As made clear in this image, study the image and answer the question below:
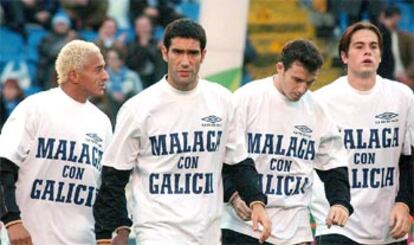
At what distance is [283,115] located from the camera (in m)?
9.62

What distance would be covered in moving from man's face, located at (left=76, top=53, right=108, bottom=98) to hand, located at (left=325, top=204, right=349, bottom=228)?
5.83 feet

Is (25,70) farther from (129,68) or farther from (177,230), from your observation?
(177,230)

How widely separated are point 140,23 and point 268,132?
9512mm

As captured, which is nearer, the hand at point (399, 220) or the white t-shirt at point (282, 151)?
the white t-shirt at point (282, 151)

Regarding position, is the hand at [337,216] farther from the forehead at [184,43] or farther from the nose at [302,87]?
the forehead at [184,43]

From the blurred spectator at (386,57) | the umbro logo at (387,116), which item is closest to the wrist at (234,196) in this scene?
the umbro logo at (387,116)

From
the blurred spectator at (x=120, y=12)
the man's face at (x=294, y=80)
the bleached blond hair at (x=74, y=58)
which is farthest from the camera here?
the blurred spectator at (x=120, y=12)

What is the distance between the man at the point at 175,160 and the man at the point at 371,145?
119cm

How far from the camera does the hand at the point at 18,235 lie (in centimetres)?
910

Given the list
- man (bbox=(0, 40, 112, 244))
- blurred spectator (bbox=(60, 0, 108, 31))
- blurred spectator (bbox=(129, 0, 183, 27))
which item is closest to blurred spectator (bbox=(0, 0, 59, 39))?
blurred spectator (bbox=(60, 0, 108, 31))

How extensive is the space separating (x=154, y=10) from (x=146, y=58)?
3.64ft

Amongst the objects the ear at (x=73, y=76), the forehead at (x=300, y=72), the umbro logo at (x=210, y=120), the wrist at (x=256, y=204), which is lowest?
the wrist at (x=256, y=204)

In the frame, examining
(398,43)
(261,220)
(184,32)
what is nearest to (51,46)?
(398,43)

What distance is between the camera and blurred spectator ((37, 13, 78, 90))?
18.2 metres
